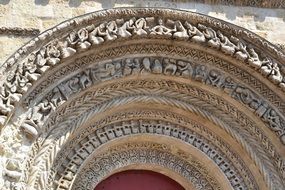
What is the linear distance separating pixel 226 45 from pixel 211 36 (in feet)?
0.49

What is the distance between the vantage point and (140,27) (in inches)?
209

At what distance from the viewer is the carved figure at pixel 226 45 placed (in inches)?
212

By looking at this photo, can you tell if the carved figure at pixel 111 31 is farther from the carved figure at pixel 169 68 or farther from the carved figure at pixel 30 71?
the carved figure at pixel 30 71

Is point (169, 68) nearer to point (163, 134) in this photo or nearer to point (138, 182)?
point (163, 134)

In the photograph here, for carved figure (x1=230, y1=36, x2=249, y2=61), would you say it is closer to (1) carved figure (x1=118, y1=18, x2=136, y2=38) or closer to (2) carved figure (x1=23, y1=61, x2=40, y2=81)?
(1) carved figure (x1=118, y1=18, x2=136, y2=38)

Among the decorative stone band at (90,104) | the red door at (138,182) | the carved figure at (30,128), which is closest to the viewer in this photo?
the carved figure at (30,128)

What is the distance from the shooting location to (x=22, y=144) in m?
4.88

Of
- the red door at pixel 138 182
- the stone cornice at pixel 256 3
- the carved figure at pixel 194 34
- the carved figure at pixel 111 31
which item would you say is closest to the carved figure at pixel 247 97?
the carved figure at pixel 194 34

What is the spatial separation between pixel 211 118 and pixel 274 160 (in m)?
0.64

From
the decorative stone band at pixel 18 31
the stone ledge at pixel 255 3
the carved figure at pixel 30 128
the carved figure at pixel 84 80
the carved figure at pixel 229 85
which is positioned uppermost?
the stone ledge at pixel 255 3

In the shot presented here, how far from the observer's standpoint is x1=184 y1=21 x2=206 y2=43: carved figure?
5367mm

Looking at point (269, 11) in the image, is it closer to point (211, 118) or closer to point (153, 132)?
point (211, 118)

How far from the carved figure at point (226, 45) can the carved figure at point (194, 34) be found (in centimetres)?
16

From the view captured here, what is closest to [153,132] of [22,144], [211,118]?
[211,118]
